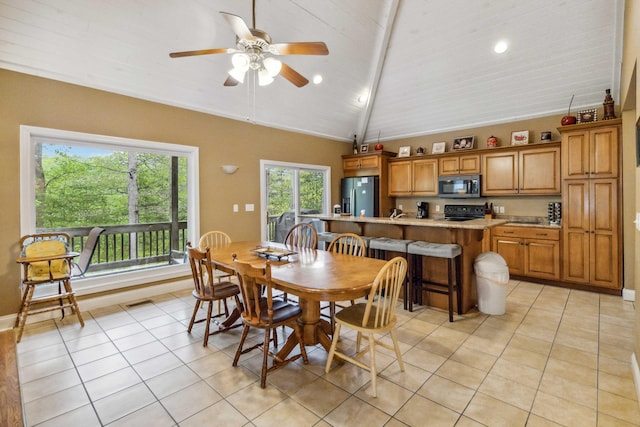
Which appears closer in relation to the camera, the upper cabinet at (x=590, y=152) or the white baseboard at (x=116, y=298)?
the white baseboard at (x=116, y=298)

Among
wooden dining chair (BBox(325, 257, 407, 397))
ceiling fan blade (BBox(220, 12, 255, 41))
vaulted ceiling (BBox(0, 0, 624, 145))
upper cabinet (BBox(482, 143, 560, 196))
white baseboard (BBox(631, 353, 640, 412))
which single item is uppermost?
vaulted ceiling (BBox(0, 0, 624, 145))

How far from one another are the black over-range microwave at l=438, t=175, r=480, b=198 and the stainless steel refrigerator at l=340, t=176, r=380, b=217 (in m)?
1.24

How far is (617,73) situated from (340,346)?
4957 millimetres

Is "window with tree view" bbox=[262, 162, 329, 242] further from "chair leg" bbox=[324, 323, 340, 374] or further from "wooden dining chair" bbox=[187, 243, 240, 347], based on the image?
"chair leg" bbox=[324, 323, 340, 374]

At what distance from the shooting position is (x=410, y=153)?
633 cm

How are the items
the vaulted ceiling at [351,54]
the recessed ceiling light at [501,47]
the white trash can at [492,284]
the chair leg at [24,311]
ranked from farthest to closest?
the recessed ceiling light at [501,47], the white trash can at [492,284], the vaulted ceiling at [351,54], the chair leg at [24,311]

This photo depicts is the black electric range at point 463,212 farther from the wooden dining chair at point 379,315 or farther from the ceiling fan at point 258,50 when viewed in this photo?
the ceiling fan at point 258,50

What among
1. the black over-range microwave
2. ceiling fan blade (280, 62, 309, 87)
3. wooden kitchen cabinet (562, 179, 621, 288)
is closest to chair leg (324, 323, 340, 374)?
ceiling fan blade (280, 62, 309, 87)

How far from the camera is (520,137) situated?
4992 mm

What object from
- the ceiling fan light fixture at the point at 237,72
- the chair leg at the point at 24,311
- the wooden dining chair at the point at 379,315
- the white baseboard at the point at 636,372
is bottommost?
the white baseboard at the point at 636,372

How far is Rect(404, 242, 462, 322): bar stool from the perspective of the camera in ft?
10.8

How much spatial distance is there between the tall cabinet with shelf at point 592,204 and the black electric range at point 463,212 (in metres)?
1.30

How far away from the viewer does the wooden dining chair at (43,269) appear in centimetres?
305

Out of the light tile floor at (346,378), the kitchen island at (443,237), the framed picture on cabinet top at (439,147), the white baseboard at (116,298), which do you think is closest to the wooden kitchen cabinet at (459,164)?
the framed picture on cabinet top at (439,147)
